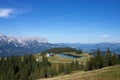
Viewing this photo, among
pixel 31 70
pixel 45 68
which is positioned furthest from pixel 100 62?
pixel 31 70

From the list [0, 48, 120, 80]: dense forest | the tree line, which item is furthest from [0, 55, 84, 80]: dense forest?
the tree line

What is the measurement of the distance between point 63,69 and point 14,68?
5403cm

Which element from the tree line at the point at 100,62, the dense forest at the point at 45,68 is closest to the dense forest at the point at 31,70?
the dense forest at the point at 45,68

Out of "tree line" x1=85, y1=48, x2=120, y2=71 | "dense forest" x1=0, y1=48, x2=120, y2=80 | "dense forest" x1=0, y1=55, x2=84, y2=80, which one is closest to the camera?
"tree line" x1=85, y1=48, x2=120, y2=71

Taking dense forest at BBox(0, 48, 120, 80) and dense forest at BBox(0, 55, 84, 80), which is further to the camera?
dense forest at BBox(0, 55, 84, 80)

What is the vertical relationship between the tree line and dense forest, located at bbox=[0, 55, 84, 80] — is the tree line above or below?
above

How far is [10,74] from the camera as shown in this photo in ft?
573

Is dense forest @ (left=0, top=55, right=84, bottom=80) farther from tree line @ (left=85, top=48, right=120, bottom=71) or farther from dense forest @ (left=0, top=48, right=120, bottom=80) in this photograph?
tree line @ (left=85, top=48, right=120, bottom=71)

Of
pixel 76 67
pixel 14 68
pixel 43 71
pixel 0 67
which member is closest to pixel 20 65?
pixel 14 68

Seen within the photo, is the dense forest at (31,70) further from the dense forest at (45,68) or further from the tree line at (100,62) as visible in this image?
the tree line at (100,62)

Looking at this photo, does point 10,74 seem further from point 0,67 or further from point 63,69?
point 63,69

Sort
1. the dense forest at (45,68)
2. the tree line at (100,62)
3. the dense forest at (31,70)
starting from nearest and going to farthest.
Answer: the tree line at (100,62) < the dense forest at (45,68) < the dense forest at (31,70)

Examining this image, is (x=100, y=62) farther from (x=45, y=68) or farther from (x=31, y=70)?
(x=31, y=70)

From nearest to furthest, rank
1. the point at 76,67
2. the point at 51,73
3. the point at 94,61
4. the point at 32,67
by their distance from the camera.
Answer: the point at 94,61 < the point at 51,73 < the point at 76,67 < the point at 32,67
